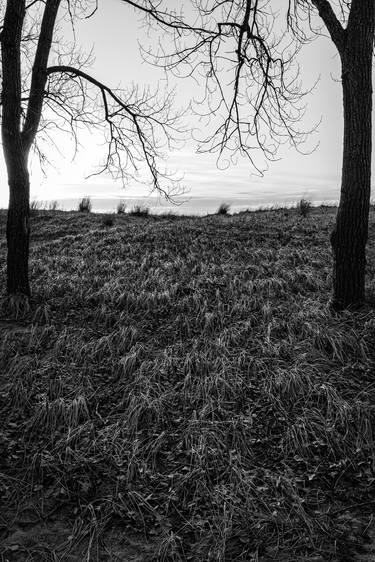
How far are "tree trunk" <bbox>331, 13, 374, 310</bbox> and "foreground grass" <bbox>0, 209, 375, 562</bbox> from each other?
532 millimetres

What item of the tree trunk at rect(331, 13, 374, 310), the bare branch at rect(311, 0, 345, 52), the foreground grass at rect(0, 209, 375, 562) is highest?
the bare branch at rect(311, 0, 345, 52)

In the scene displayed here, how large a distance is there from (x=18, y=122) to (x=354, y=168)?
479cm

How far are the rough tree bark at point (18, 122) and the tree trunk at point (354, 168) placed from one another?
4.51 m

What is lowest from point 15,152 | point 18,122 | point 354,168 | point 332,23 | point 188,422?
point 188,422

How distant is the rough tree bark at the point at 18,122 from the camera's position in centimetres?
607

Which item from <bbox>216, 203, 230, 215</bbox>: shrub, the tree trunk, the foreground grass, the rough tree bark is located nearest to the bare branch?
the tree trunk

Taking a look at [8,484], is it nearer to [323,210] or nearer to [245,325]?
[245,325]

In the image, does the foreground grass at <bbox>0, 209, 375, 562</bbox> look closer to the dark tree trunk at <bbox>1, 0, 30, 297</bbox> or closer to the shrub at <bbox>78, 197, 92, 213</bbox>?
the dark tree trunk at <bbox>1, 0, 30, 297</bbox>

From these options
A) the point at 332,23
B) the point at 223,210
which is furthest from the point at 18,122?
the point at 223,210

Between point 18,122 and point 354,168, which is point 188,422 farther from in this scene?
point 18,122

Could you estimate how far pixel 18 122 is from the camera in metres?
6.31

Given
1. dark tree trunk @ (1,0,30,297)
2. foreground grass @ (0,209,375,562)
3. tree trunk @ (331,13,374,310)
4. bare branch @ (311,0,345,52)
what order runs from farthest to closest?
1. dark tree trunk @ (1,0,30,297)
2. bare branch @ (311,0,345,52)
3. tree trunk @ (331,13,374,310)
4. foreground grass @ (0,209,375,562)

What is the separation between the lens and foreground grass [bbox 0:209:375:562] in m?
2.77

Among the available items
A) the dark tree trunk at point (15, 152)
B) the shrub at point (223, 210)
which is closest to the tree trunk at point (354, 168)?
the dark tree trunk at point (15, 152)
